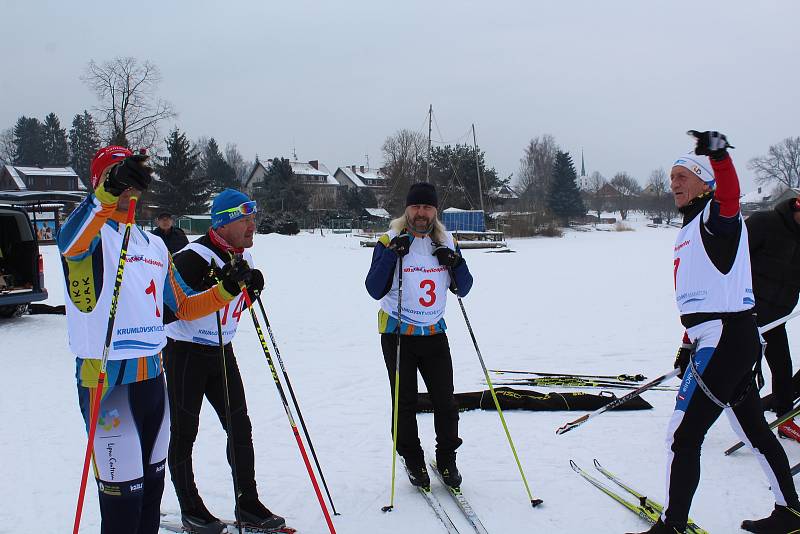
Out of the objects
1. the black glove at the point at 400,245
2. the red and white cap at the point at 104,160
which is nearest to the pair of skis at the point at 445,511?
the black glove at the point at 400,245

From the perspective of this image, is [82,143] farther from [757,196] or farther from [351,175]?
[757,196]

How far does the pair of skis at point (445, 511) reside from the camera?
10.9 ft

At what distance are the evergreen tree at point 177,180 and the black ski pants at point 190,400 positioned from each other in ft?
161

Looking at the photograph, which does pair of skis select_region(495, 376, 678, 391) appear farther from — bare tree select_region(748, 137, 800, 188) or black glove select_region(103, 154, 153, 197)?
bare tree select_region(748, 137, 800, 188)

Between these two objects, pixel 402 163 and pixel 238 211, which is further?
pixel 402 163

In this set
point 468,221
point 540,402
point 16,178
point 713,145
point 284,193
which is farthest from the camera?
point 16,178

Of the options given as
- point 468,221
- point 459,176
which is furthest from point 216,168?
point 468,221

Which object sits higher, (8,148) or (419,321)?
(8,148)

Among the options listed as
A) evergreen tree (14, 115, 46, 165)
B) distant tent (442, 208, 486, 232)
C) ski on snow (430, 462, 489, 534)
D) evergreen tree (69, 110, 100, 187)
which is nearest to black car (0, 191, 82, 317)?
ski on snow (430, 462, 489, 534)

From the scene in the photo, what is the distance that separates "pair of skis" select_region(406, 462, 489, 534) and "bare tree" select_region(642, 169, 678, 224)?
226ft

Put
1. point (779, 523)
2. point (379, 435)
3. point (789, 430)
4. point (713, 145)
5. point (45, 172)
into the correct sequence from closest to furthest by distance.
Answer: point (713, 145) → point (779, 523) → point (789, 430) → point (379, 435) → point (45, 172)

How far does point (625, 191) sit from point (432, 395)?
96730 mm

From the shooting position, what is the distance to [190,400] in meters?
3.24

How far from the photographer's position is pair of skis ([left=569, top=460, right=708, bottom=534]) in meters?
3.26
